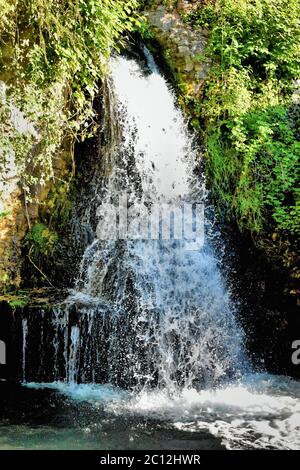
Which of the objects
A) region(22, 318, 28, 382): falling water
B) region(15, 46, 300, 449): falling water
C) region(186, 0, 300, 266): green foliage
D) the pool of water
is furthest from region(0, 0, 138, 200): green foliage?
the pool of water

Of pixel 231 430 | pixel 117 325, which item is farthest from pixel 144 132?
pixel 231 430

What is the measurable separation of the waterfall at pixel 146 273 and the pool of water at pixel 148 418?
1.09 ft

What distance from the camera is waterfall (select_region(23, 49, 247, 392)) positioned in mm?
6082

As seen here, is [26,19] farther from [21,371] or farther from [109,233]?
[21,371]

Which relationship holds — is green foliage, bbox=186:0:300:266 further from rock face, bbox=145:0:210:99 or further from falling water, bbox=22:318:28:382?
falling water, bbox=22:318:28:382

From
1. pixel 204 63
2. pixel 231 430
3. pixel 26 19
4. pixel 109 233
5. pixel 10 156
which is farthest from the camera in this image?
pixel 204 63

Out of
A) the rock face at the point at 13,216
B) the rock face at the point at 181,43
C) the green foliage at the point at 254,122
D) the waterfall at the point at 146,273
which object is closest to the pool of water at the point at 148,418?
the waterfall at the point at 146,273

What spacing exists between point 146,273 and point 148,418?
2.02 metres

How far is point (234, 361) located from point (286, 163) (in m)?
3.05

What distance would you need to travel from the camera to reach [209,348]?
6395 mm

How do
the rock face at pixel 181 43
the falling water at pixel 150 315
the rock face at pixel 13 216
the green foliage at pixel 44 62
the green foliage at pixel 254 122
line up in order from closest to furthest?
the green foliage at pixel 44 62 → the falling water at pixel 150 315 → the rock face at pixel 13 216 → the green foliage at pixel 254 122 → the rock face at pixel 181 43

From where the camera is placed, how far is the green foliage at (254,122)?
7.00 meters

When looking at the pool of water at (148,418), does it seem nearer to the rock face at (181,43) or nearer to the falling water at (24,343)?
the falling water at (24,343)

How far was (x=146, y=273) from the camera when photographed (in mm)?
6500
